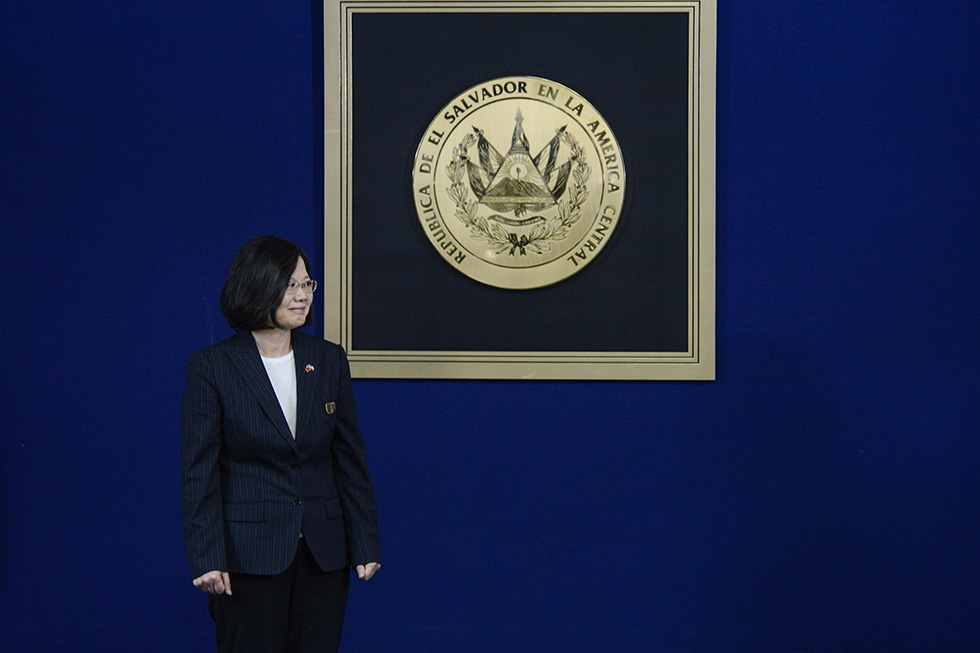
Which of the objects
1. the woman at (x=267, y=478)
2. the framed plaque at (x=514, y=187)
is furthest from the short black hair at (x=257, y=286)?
the framed plaque at (x=514, y=187)

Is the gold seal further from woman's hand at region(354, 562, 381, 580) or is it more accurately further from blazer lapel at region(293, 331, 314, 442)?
woman's hand at region(354, 562, 381, 580)

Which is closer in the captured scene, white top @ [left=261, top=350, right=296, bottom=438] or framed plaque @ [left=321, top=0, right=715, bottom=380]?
white top @ [left=261, top=350, right=296, bottom=438]

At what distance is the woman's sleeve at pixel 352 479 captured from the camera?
5.81ft

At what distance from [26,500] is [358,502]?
4.32 ft

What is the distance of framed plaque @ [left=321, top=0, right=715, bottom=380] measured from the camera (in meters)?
2.43

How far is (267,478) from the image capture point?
5.48 ft

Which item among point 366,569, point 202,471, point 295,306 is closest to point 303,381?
point 295,306

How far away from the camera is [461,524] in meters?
2.45

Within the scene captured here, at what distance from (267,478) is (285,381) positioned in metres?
0.21

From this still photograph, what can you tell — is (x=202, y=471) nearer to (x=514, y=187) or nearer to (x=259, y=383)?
(x=259, y=383)

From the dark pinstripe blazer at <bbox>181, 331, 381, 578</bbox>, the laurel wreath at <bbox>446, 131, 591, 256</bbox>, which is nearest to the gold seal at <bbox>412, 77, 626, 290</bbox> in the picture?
the laurel wreath at <bbox>446, 131, 591, 256</bbox>

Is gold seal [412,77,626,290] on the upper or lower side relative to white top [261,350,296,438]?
upper

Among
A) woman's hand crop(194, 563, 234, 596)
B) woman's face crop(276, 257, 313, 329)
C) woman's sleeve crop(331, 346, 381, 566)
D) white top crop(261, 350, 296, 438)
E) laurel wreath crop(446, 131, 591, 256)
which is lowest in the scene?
woman's hand crop(194, 563, 234, 596)

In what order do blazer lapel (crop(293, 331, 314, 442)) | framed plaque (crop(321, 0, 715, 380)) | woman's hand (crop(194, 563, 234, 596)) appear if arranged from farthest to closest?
framed plaque (crop(321, 0, 715, 380)) < blazer lapel (crop(293, 331, 314, 442)) < woman's hand (crop(194, 563, 234, 596))
